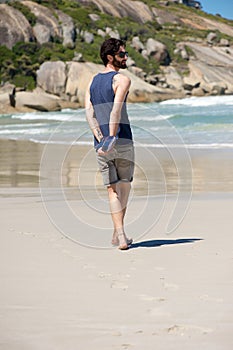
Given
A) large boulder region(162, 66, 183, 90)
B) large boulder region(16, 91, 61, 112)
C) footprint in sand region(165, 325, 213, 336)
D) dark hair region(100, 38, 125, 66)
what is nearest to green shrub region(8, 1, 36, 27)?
large boulder region(162, 66, 183, 90)

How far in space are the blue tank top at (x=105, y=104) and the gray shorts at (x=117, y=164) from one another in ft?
0.25

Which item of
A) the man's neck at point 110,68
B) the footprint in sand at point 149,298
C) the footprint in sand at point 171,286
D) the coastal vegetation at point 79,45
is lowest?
the coastal vegetation at point 79,45

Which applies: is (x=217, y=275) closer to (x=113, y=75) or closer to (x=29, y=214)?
(x=113, y=75)

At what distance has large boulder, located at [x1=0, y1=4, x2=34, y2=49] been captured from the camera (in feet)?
217

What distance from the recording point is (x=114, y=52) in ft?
16.8

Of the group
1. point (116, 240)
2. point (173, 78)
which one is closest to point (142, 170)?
point (116, 240)

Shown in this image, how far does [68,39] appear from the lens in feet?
225

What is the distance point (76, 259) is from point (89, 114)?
120cm

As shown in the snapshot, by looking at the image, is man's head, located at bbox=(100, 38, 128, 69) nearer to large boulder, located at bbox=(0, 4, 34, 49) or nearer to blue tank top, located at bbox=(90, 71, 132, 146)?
blue tank top, located at bbox=(90, 71, 132, 146)

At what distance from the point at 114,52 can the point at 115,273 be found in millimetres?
1843

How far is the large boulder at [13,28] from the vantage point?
2606 inches

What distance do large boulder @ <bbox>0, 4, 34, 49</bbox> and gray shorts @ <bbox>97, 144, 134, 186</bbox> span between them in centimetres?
6291

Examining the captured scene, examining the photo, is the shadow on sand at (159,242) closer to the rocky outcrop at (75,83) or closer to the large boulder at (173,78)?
the rocky outcrop at (75,83)

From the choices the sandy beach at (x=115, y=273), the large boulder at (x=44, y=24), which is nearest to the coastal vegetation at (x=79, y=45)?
the large boulder at (x=44, y=24)
